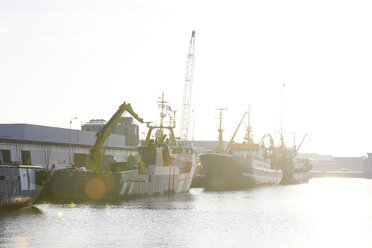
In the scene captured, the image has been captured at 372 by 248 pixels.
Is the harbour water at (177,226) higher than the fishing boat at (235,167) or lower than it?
lower

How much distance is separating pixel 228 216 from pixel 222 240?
51.5 feet

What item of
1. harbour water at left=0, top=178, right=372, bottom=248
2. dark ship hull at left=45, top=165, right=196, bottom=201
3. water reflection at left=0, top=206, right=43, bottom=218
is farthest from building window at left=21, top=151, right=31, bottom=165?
water reflection at left=0, top=206, right=43, bottom=218

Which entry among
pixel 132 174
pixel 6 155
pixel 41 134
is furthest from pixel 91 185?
pixel 41 134

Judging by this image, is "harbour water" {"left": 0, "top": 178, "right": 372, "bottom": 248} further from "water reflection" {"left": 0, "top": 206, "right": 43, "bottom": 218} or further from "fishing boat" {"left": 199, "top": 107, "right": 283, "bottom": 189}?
"fishing boat" {"left": 199, "top": 107, "right": 283, "bottom": 189}

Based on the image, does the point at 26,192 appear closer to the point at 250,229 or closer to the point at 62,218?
the point at 62,218

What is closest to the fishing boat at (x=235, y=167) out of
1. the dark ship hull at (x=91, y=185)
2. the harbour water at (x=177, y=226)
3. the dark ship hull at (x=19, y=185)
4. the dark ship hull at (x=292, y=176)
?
the dark ship hull at (x=292, y=176)

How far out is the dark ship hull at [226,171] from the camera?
117688mm

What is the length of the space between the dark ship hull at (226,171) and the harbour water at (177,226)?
53.7 m

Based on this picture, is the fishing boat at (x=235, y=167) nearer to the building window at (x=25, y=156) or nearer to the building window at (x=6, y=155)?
the building window at (x=25, y=156)

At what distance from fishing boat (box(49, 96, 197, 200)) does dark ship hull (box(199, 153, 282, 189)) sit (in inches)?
1082

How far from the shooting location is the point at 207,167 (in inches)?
4656

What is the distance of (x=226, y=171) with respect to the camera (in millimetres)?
119500

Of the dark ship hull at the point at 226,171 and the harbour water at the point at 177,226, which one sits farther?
the dark ship hull at the point at 226,171

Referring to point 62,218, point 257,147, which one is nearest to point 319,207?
point 62,218
